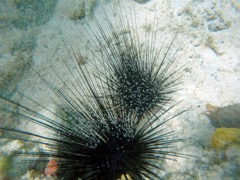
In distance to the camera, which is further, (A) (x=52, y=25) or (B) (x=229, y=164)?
(A) (x=52, y=25)

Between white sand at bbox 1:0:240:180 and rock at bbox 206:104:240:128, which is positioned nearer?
white sand at bbox 1:0:240:180

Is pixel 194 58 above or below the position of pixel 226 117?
above

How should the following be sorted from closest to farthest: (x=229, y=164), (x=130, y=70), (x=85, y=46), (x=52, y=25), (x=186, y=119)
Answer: (x=229, y=164)
(x=186, y=119)
(x=130, y=70)
(x=85, y=46)
(x=52, y=25)

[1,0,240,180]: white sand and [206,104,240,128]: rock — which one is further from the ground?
[1,0,240,180]: white sand

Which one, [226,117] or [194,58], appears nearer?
[226,117]

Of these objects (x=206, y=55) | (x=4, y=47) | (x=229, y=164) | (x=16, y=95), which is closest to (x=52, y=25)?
(x=4, y=47)

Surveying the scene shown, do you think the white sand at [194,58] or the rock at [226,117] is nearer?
the white sand at [194,58]

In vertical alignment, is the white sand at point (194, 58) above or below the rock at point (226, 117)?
above

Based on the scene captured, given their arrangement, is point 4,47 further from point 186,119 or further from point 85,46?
point 186,119

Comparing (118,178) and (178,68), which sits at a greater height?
(178,68)

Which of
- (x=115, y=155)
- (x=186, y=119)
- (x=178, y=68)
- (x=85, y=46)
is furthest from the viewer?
(x=85, y=46)

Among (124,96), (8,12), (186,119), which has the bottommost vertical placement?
(186,119)
